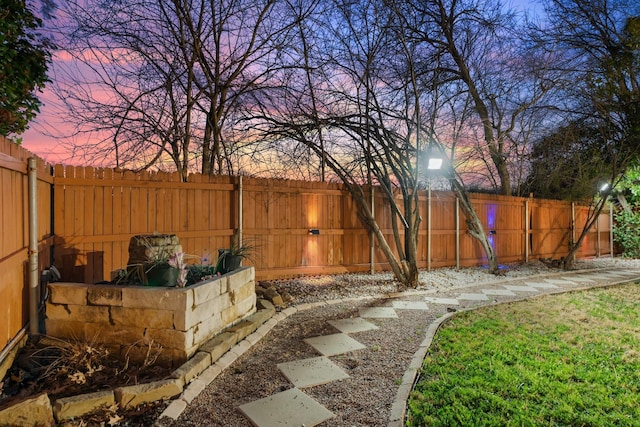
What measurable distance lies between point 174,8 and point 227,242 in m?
4.23

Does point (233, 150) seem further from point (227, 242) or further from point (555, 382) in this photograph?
point (555, 382)

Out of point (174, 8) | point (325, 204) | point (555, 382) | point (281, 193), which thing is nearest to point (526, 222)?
point (325, 204)

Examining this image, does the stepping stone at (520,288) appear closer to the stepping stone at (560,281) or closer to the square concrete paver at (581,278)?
the stepping stone at (560,281)

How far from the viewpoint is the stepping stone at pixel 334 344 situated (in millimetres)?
3202

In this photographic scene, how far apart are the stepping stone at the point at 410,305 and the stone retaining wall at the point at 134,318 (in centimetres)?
286

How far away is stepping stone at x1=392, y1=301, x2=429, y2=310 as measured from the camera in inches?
187

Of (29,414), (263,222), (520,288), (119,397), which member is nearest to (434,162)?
(520,288)

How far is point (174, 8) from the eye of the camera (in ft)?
19.3

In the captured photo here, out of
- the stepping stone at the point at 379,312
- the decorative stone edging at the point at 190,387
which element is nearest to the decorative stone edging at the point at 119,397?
the decorative stone edging at the point at 190,387

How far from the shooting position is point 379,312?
4.50 metres

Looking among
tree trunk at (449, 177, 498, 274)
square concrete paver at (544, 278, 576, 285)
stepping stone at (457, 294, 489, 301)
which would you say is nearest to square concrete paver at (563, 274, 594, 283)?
square concrete paver at (544, 278, 576, 285)

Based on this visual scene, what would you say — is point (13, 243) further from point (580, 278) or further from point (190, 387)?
point (580, 278)

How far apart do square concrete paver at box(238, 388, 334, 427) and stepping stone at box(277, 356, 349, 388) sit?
0.65 feet

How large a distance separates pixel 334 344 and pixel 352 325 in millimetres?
629
